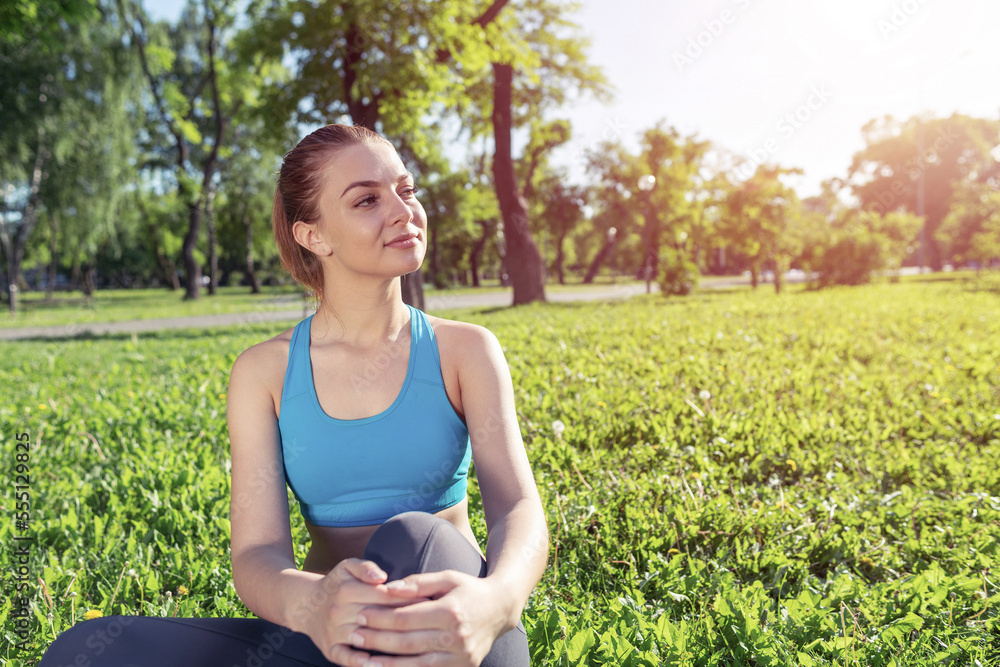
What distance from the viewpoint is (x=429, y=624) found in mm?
1145

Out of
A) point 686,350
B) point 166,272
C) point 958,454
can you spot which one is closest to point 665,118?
point 686,350

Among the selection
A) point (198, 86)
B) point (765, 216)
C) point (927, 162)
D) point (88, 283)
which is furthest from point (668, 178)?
point (927, 162)

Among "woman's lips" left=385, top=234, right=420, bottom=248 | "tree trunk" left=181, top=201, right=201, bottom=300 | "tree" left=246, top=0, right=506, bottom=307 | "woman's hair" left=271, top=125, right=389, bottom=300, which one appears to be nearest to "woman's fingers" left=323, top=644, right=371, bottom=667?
"woman's lips" left=385, top=234, right=420, bottom=248

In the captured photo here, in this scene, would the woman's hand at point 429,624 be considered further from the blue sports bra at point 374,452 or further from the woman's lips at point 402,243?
the woman's lips at point 402,243

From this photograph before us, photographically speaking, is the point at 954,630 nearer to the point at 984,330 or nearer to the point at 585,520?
the point at 585,520

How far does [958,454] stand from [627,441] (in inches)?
86.7

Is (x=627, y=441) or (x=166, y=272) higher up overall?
(x=166, y=272)

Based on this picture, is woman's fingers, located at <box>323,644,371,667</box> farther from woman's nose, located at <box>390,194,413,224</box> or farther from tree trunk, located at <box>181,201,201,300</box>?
tree trunk, located at <box>181,201,201,300</box>

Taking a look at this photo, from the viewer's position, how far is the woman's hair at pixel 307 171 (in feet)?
6.03

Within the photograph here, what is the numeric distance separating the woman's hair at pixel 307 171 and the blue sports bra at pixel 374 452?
19.1 inches

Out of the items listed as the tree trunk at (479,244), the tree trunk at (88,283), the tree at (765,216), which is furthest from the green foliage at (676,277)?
the tree trunk at (479,244)

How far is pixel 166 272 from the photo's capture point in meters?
46.8

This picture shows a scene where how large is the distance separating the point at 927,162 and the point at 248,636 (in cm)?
6866

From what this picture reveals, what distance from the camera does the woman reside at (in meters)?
1.35
